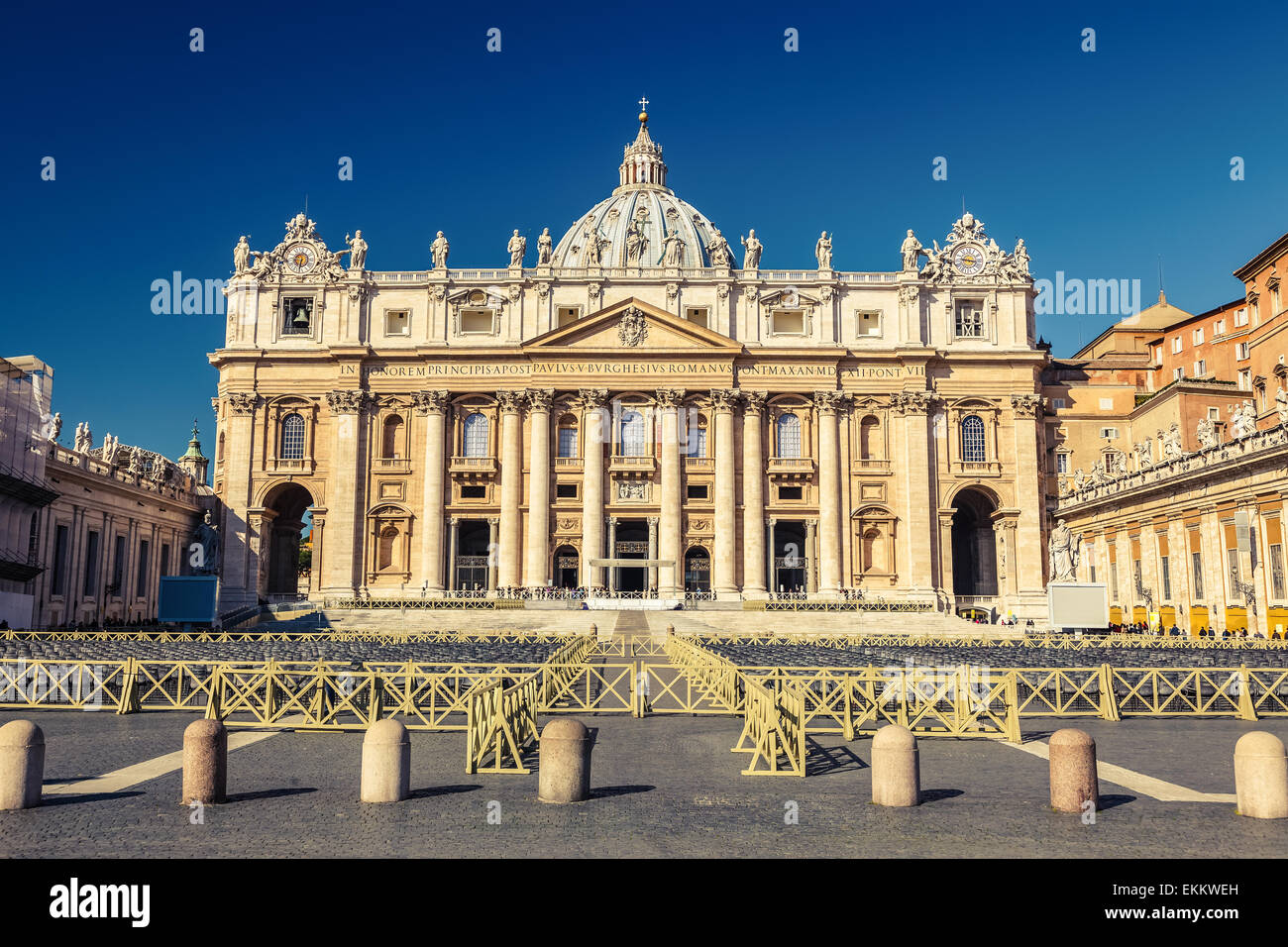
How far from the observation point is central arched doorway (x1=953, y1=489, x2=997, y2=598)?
69750 millimetres

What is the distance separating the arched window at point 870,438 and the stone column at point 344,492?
31583 mm

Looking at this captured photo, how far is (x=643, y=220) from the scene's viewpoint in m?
101

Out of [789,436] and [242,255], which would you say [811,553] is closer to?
[789,436]

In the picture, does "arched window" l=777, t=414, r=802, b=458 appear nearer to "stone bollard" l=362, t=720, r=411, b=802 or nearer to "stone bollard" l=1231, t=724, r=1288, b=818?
"stone bollard" l=1231, t=724, r=1288, b=818

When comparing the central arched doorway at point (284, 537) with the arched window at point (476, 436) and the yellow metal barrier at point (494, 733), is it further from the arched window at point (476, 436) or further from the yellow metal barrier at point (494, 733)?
the yellow metal barrier at point (494, 733)

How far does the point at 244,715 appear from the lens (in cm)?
1950

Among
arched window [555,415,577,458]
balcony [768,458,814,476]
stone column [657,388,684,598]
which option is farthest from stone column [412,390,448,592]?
balcony [768,458,814,476]

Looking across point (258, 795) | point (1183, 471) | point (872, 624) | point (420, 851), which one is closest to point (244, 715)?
point (258, 795)

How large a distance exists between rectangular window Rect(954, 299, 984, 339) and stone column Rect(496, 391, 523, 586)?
2877 centimetres

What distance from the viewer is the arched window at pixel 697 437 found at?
66.0 metres

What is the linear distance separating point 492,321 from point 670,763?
2204 inches

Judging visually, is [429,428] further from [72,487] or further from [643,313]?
[72,487]

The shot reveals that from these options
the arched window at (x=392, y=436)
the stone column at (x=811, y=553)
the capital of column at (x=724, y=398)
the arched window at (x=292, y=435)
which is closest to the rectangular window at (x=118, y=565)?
the arched window at (x=292, y=435)
